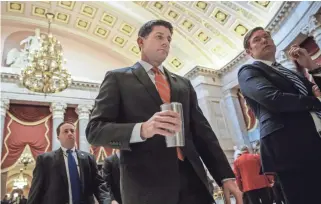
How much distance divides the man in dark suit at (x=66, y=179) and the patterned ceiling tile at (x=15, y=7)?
11.7 m

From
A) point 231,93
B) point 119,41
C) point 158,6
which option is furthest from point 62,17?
point 231,93

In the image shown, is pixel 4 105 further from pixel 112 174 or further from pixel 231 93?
pixel 112 174

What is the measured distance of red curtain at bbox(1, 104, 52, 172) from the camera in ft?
37.4

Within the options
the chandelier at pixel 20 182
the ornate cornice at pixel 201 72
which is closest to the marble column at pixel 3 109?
the chandelier at pixel 20 182

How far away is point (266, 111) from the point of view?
186 centimetres

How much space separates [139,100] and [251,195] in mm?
4413

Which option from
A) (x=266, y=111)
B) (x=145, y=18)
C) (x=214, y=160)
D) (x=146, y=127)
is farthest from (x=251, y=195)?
(x=145, y=18)

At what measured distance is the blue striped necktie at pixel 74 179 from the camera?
9.17ft

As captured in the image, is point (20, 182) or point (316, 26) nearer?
point (316, 26)

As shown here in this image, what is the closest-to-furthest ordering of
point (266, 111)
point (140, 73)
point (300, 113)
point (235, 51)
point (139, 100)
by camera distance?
point (139, 100), point (140, 73), point (300, 113), point (266, 111), point (235, 51)

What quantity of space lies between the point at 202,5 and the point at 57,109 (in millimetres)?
7745

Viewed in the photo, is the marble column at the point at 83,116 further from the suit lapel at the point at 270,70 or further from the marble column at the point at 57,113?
the suit lapel at the point at 270,70

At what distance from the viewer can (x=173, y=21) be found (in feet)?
42.8

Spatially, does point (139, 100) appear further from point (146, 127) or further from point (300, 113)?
point (300, 113)
